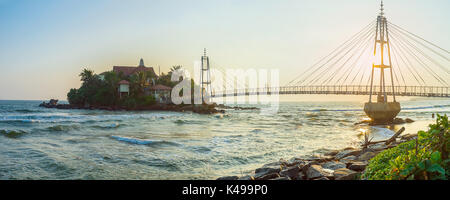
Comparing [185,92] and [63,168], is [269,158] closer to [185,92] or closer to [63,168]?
[63,168]

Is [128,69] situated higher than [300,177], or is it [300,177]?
[128,69]

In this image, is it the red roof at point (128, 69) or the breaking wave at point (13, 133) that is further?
the red roof at point (128, 69)

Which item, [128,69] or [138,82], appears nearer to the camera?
[138,82]

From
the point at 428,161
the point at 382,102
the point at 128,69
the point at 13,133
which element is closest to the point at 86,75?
the point at 128,69

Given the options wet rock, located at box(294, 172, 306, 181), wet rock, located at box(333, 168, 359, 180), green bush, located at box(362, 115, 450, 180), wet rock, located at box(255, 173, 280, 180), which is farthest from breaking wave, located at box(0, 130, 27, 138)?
green bush, located at box(362, 115, 450, 180)

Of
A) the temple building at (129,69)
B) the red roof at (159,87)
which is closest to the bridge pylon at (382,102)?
the red roof at (159,87)

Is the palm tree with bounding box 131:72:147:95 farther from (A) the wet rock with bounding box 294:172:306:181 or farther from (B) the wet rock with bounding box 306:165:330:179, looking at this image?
(B) the wet rock with bounding box 306:165:330:179

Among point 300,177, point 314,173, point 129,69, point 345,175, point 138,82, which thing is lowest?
point 300,177

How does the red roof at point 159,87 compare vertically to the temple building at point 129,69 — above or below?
below

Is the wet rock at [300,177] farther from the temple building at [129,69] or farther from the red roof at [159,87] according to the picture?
the temple building at [129,69]

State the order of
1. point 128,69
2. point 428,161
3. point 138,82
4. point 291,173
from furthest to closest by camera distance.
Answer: point 128,69
point 138,82
point 291,173
point 428,161

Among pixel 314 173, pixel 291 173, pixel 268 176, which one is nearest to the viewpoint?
pixel 314 173

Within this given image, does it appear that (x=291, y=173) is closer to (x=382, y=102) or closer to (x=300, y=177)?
(x=300, y=177)
